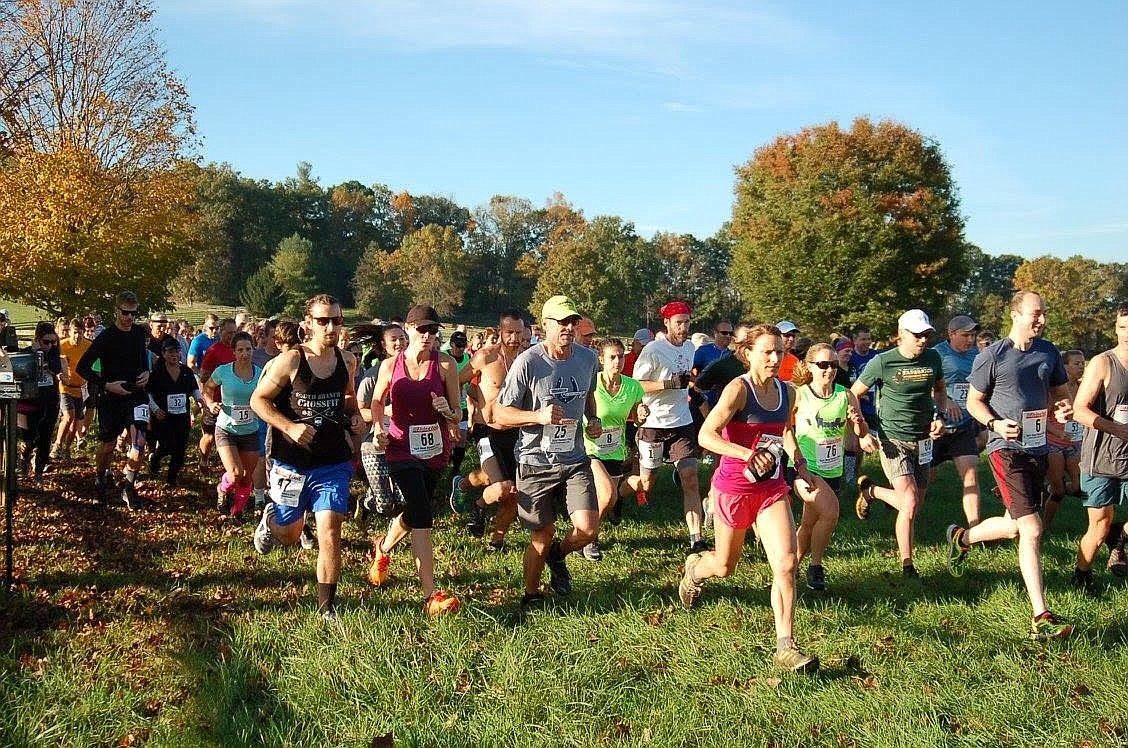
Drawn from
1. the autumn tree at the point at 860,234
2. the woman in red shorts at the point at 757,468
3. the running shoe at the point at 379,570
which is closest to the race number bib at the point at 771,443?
the woman in red shorts at the point at 757,468

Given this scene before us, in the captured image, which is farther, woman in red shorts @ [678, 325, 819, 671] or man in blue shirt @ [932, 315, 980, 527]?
man in blue shirt @ [932, 315, 980, 527]

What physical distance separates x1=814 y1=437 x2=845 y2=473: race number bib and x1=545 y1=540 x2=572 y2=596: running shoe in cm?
206

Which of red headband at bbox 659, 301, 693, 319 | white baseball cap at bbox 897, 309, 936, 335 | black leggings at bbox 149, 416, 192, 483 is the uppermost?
red headband at bbox 659, 301, 693, 319

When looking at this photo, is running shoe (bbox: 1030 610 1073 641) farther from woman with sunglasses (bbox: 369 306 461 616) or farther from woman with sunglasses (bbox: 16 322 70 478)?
woman with sunglasses (bbox: 16 322 70 478)

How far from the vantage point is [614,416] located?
7.88 meters

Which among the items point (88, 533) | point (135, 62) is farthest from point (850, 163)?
point (88, 533)

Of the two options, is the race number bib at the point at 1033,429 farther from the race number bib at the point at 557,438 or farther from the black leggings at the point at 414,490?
the black leggings at the point at 414,490

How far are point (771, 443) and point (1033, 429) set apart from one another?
217cm

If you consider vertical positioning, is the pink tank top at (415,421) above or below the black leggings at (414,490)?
above

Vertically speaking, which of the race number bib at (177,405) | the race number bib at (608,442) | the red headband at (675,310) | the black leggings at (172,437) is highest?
the red headband at (675,310)

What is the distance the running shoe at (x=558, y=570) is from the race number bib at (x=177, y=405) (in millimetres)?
5195

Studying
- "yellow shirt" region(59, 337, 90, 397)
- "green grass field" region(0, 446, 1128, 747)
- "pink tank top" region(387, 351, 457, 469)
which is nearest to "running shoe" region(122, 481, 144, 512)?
"green grass field" region(0, 446, 1128, 747)

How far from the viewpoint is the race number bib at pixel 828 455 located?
21.2 ft

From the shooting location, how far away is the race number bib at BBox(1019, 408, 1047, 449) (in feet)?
19.3
